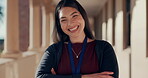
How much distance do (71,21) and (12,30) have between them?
5463 millimetres

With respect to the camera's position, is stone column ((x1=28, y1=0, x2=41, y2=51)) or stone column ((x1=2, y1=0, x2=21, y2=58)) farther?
stone column ((x1=28, y1=0, x2=41, y2=51))

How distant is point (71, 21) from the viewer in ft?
5.59

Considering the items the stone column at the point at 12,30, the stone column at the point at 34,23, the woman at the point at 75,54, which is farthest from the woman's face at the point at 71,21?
the stone column at the point at 34,23

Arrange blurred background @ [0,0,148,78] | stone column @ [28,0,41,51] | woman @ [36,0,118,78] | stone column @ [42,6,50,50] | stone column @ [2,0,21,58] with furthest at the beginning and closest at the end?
stone column @ [42,6,50,50] → stone column @ [28,0,41,51] → stone column @ [2,0,21,58] → blurred background @ [0,0,148,78] → woman @ [36,0,118,78]

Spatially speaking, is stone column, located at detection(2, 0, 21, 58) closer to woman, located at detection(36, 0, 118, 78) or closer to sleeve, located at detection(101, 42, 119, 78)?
woman, located at detection(36, 0, 118, 78)

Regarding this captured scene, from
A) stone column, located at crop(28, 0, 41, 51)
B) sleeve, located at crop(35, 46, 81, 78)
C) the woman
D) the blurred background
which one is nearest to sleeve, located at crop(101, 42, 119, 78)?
the woman

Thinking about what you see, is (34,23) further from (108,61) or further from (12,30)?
(108,61)

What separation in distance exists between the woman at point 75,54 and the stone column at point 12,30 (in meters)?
5.23

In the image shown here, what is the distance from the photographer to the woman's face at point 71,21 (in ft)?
5.58

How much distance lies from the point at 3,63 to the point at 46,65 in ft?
13.2

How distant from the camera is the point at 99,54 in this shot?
1.70 meters

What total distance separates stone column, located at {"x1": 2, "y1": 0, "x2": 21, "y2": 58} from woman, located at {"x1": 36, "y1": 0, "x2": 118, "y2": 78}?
17.2 ft

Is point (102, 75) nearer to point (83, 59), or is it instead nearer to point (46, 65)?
point (83, 59)

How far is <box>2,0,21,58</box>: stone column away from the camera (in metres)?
6.80
